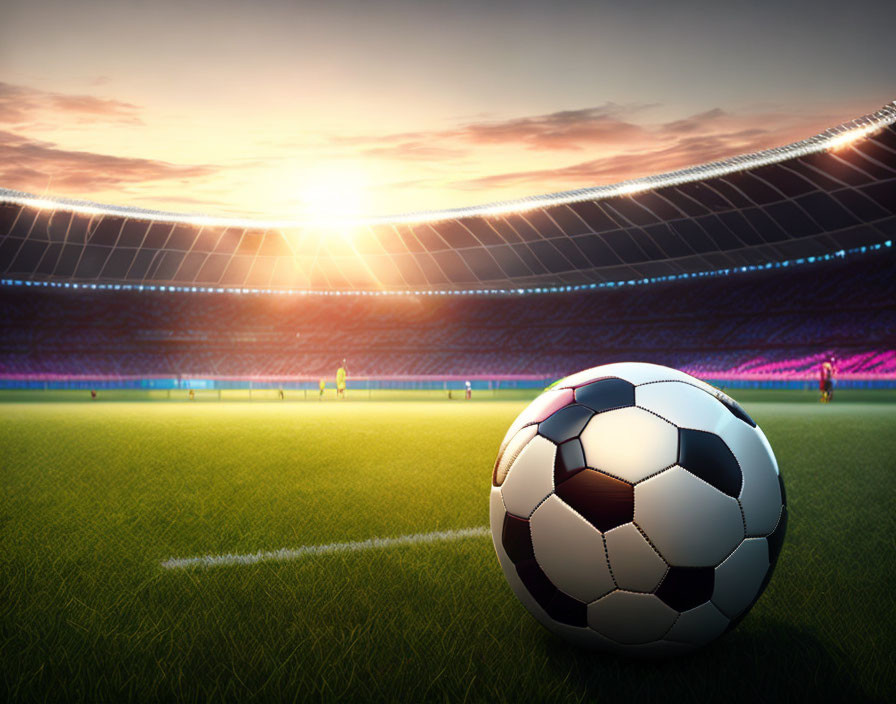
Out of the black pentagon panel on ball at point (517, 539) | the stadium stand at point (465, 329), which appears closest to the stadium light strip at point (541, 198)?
the stadium stand at point (465, 329)

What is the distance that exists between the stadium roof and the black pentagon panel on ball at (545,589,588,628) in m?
24.6

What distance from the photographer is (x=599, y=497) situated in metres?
2.59

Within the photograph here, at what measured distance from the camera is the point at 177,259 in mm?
39406

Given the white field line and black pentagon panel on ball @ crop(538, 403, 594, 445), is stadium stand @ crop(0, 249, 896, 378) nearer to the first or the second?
the white field line

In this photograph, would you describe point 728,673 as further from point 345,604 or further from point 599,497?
point 345,604

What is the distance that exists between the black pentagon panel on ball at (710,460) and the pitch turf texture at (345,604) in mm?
636

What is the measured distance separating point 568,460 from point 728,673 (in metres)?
0.88

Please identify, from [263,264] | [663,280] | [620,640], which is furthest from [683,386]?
[263,264]

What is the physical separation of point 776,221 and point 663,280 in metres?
9.13

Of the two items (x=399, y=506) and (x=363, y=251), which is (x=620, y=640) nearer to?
(x=399, y=506)

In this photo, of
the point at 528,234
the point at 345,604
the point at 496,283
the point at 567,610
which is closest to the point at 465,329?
the point at 496,283

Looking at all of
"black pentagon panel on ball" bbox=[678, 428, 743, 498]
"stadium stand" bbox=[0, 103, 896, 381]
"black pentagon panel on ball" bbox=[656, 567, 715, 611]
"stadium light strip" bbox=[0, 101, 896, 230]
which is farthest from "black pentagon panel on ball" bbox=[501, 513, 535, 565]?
"stadium stand" bbox=[0, 103, 896, 381]

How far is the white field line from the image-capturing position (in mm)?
4105

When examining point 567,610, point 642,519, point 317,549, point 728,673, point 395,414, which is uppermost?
point 642,519
